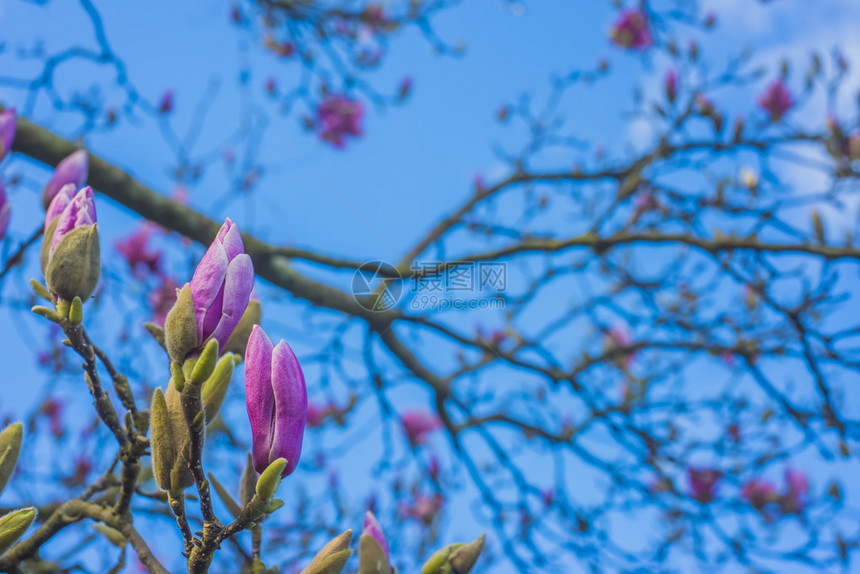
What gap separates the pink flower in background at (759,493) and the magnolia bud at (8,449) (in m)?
2.74

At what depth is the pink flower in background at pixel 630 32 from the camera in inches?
115

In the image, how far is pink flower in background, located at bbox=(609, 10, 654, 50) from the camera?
2.91 meters

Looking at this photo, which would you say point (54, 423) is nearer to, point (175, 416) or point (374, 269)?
point (374, 269)

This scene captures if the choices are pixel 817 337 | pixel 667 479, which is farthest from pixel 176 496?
pixel 667 479

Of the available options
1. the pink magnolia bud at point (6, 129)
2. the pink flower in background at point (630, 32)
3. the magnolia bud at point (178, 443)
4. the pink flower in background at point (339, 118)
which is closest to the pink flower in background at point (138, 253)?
the pink flower in background at point (339, 118)

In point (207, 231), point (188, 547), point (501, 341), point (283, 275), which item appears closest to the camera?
point (188, 547)

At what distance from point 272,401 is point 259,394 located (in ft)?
0.04

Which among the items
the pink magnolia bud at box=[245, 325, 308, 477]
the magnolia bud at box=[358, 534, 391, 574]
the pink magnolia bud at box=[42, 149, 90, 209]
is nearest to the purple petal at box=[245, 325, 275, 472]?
the pink magnolia bud at box=[245, 325, 308, 477]

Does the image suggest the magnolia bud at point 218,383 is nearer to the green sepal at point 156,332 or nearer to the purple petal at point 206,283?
the purple petal at point 206,283

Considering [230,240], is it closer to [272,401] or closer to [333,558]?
[272,401]

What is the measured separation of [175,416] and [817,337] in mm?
1413

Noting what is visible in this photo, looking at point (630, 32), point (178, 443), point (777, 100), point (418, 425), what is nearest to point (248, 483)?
point (178, 443)

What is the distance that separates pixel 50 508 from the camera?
2.86 ft

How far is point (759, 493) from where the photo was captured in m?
2.63
